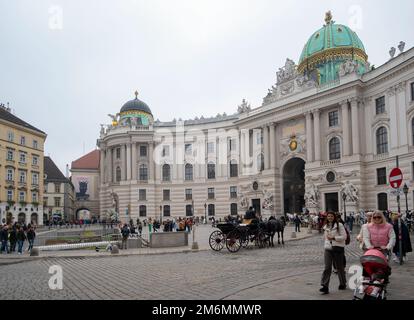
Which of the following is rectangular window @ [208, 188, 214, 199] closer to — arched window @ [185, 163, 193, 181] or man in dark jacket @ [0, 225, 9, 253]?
arched window @ [185, 163, 193, 181]

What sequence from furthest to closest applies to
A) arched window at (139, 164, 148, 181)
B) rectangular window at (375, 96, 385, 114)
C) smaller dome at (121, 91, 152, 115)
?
smaller dome at (121, 91, 152, 115) → arched window at (139, 164, 148, 181) → rectangular window at (375, 96, 385, 114)

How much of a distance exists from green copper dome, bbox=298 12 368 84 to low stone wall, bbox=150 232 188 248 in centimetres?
3636

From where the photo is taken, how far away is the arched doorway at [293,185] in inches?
2099

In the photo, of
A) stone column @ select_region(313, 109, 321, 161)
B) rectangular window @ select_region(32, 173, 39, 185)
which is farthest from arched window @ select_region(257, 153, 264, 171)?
rectangular window @ select_region(32, 173, 39, 185)

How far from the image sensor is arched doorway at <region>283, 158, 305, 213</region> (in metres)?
53.3

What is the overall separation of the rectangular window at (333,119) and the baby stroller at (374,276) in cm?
4130

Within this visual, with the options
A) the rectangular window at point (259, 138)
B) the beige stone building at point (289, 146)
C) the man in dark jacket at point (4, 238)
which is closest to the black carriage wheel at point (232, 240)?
the man in dark jacket at point (4, 238)

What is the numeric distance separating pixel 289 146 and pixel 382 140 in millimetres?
13099

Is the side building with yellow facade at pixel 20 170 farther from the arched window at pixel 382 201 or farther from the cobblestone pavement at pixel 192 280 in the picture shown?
the arched window at pixel 382 201

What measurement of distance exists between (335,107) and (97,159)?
70917mm

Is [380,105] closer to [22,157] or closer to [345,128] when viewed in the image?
[345,128]

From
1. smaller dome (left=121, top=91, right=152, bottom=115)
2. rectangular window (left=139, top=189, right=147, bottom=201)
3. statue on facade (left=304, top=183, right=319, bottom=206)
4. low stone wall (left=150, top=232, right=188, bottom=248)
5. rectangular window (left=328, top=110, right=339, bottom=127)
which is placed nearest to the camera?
low stone wall (left=150, top=232, right=188, bottom=248)

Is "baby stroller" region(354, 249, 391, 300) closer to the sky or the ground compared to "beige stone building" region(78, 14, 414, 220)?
closer to the ground

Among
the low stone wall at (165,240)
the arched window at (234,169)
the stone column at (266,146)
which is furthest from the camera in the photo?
the arched window at (234,169)
